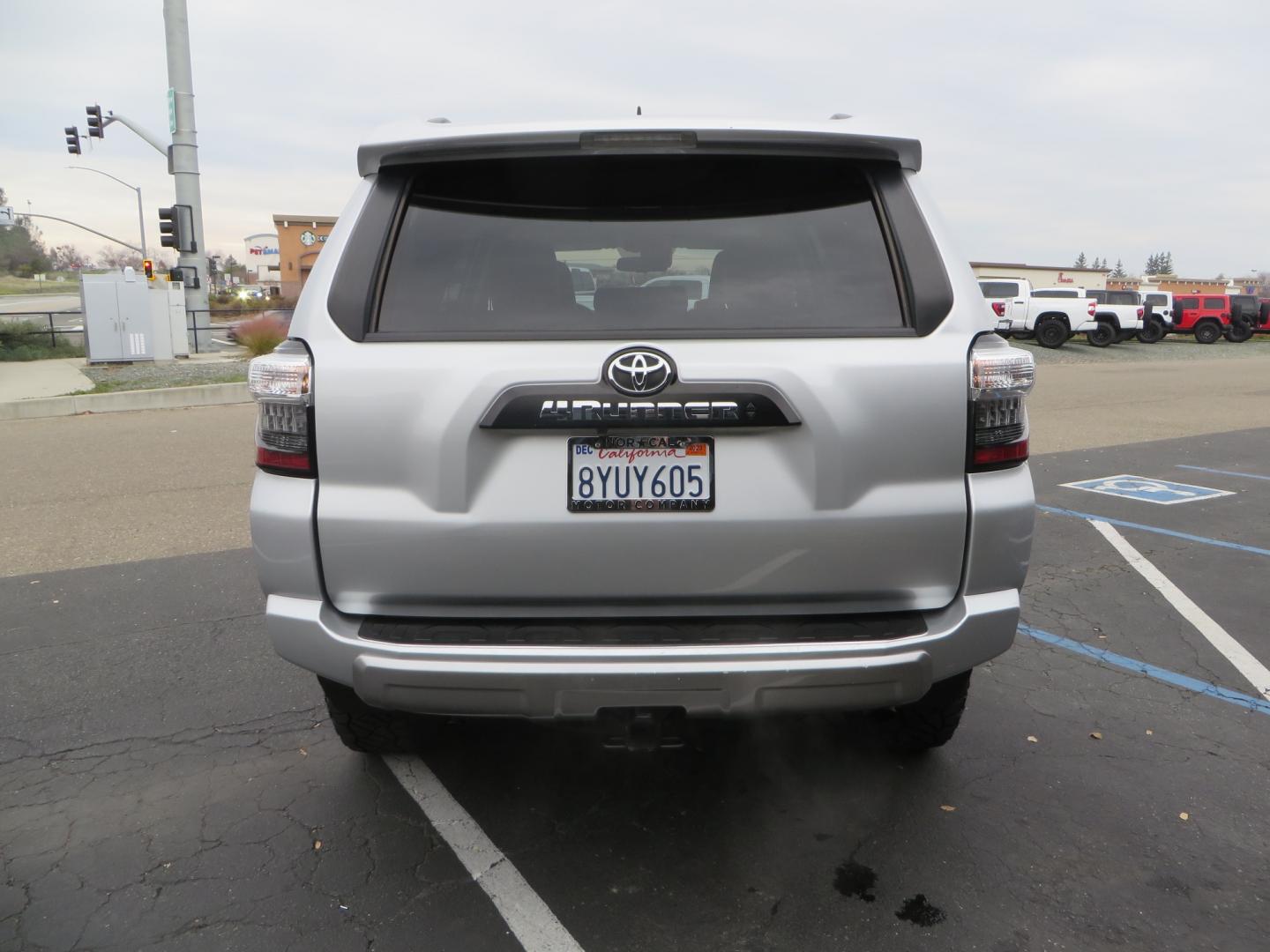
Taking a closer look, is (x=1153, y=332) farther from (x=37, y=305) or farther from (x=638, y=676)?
(x=37, y=305)

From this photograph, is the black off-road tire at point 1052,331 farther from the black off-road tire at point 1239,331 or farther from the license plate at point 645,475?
the license plate at point 645,475

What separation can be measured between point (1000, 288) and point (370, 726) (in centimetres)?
2978

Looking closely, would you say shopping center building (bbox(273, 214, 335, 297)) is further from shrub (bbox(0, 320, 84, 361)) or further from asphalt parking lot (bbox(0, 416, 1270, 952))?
asphalt parking lot (bbox(0, 416, 1270, 952))

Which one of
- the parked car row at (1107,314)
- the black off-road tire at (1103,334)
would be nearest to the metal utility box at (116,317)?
the parked car row at (1107,314)

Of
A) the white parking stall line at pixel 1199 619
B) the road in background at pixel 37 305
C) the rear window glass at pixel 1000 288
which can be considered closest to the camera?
the white parking stall line at pixel 1199 619

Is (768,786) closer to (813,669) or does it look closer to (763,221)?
(813,669)

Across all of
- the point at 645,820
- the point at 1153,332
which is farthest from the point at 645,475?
the point at 1153,332

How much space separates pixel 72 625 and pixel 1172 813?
15.4 ft

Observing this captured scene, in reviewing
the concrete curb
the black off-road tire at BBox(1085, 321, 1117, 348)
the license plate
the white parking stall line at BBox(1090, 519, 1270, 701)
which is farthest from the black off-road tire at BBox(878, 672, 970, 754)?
the black off-road tire at BBox(1085, 321, 1117, 348)

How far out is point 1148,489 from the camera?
8031mm

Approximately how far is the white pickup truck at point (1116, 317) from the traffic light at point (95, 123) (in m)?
29.3

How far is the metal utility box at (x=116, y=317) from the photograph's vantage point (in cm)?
1800

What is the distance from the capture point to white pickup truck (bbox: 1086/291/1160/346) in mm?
31031

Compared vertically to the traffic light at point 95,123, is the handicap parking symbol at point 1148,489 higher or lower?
lower
